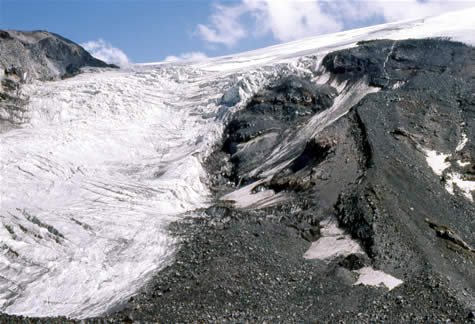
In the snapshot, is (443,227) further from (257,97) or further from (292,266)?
(257,97)

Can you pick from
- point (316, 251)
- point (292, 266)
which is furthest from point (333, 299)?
point (316, 251)

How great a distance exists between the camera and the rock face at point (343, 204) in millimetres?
10172

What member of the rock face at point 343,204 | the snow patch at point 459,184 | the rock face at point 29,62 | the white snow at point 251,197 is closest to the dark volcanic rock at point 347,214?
the rock face at point 343,204

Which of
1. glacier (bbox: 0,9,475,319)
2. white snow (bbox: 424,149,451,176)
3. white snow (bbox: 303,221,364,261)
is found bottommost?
white snow (bbox: 303,221,364,261)

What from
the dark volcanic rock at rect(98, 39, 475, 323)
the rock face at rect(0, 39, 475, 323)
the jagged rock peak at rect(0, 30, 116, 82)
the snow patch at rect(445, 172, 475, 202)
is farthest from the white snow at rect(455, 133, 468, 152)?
the jagged rock peak at rect(0, 30, 116, 82)

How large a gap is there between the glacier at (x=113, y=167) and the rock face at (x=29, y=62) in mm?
745

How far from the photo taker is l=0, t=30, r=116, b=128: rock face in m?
25.0

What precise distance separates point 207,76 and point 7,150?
15.2 metres

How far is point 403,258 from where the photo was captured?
38.5 ft

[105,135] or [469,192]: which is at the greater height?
[105,135]

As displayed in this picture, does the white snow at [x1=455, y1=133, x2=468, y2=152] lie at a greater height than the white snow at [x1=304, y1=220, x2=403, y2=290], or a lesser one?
greater

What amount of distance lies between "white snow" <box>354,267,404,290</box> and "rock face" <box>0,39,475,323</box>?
160mm

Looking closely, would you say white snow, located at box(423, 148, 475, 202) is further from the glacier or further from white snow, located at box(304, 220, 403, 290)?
the glacier

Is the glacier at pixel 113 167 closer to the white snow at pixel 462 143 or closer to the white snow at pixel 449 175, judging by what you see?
the white snow at pixel 449 175
